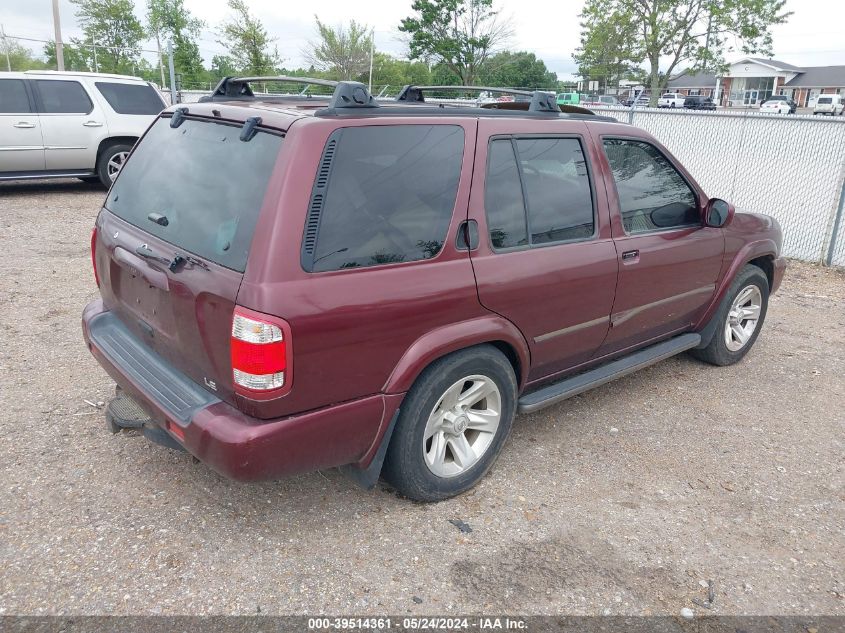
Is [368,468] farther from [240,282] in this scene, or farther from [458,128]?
[458,128]

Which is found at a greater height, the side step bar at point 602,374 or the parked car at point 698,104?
the parked car at point 698,104

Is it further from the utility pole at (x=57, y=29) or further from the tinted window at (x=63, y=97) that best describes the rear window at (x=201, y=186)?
the utility pole at (x=57, y=29)

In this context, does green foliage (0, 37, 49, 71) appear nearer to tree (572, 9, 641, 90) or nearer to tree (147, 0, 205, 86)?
tree (147, 0, 205, 86)

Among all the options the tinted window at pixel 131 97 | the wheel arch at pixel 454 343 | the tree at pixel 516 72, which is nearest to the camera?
the wheel arch at pixel 454 343

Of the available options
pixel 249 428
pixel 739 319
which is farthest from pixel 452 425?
Answer: pixel 739 319

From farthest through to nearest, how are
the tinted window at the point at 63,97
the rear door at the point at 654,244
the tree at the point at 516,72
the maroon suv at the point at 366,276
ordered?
the tree at the point at 516,72 < the tinted window at the point at 63,97 < the rear door at the point at 654,244 < the maroon suv at the point at 366,276

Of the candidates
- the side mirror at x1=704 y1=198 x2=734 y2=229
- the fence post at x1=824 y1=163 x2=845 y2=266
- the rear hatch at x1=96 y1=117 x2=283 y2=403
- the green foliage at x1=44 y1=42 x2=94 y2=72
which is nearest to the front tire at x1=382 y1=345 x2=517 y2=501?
the rear hatch at x1=96 y1=117 x2=283 y2=403

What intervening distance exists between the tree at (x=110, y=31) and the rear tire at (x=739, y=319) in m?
39.2

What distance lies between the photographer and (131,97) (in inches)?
425

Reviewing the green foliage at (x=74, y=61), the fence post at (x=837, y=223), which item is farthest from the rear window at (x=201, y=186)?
the green foliage at (x=74, y=61)

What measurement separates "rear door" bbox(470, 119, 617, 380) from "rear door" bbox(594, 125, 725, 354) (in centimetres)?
16

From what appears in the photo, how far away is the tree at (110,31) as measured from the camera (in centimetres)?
3710

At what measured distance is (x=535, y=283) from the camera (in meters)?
3.21

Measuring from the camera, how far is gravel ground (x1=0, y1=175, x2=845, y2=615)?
8.55 ft
